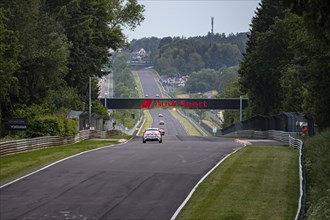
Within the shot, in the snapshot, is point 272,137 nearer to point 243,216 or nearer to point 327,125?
point 327,125

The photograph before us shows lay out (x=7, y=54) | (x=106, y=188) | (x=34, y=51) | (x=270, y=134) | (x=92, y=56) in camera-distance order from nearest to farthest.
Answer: (x=106, y=188), (x=7, y=54), (x=34, y=51), (x=270, y=134), (x=92, y=56)

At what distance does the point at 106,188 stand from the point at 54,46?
3833 cm

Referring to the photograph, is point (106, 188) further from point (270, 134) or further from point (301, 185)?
point (270, 134)

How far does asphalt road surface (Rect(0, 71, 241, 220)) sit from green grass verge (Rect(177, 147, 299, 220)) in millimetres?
828

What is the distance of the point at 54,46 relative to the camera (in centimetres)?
6450

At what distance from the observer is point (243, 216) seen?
22.8 meters

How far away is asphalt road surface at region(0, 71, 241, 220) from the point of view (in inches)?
907

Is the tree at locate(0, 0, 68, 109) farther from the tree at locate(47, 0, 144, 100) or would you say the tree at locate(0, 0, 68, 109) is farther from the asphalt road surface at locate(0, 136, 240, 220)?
the asphalt road surface at locate(0, 136, 240, 220)

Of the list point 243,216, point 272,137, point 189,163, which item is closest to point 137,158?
point 189,163

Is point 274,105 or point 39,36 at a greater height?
point 39,36

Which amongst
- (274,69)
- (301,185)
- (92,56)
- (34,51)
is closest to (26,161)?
(301,185)

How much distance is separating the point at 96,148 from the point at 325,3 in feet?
104

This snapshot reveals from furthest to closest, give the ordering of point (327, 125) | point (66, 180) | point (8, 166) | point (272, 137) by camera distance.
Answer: point (272, 137) → point (327, 125) → point (8, 166) → point (66, 180)

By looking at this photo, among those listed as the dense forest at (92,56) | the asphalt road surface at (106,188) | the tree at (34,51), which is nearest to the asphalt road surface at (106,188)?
the asphalt road surface at (106,188)
